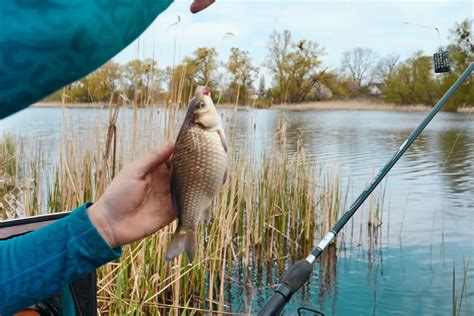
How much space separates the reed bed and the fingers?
125cm

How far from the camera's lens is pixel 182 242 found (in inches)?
34.0

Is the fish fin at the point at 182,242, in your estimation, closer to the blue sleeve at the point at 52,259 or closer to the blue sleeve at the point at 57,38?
the blue sleeve at the point at 52,259

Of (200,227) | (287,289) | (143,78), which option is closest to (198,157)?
(287,289)

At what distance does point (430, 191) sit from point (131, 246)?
552 centimetres

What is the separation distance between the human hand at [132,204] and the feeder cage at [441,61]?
64.1 inches

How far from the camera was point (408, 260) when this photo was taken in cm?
480

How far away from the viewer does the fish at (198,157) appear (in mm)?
800

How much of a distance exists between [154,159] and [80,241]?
15 centimetres

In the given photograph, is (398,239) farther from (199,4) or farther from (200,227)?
(199,4)

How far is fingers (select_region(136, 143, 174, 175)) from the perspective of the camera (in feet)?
2.68

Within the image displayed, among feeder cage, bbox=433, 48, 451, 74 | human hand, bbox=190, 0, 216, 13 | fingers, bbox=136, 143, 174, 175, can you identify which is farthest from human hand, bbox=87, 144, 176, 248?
feeder cage, bbox=433, 48, 451, 74

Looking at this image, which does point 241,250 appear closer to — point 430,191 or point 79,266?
point 79,266

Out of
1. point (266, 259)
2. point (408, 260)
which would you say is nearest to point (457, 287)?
point (408, 260)

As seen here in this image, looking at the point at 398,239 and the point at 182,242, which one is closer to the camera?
the point at 182,242
